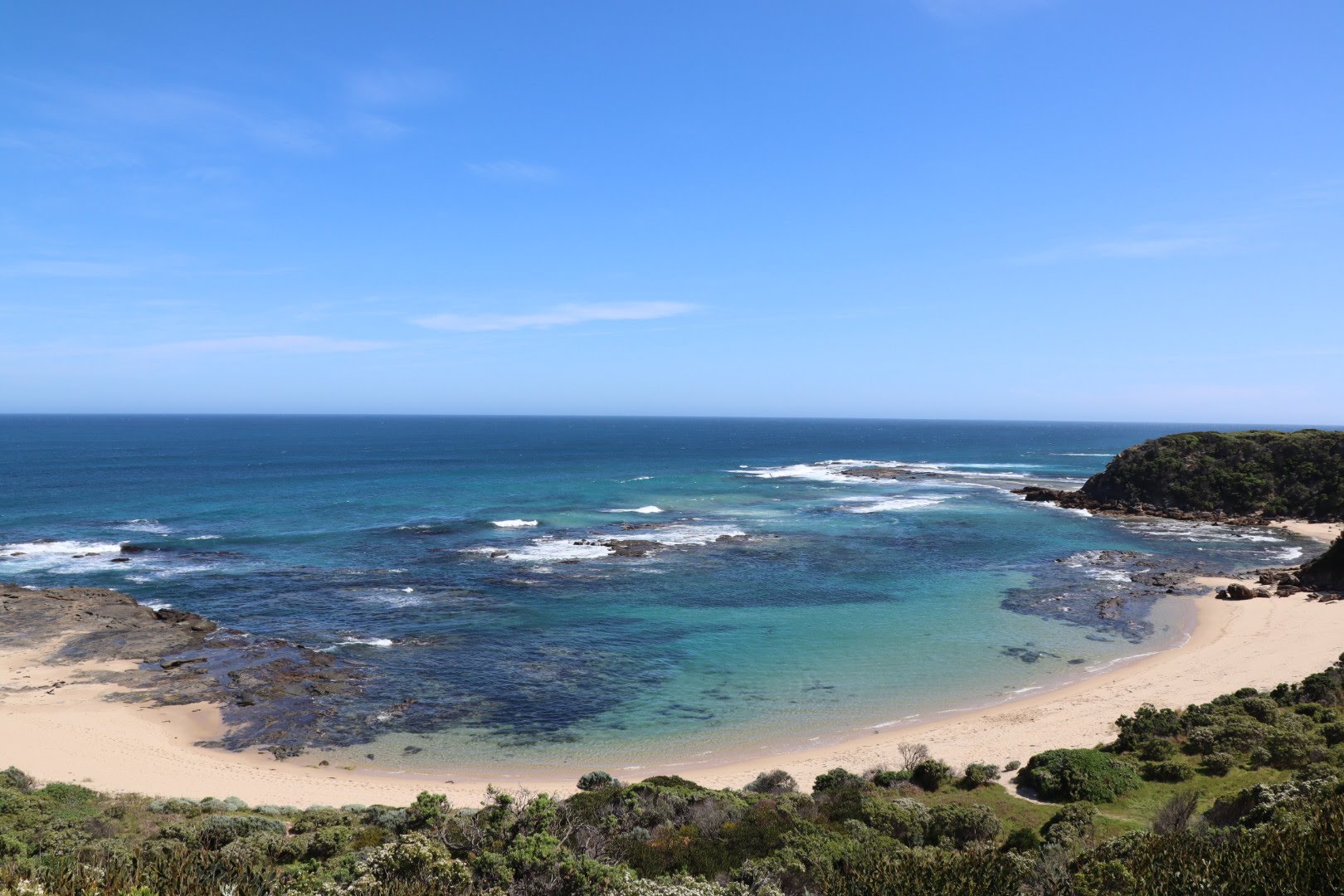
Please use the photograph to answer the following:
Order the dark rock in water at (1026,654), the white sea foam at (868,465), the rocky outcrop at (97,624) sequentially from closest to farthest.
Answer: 1. the dark rock in water at (1026,654)
2. the rocky outcrop at (97,624)
3. the white sea foam at (868,465)

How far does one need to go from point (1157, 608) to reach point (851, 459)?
348 ft

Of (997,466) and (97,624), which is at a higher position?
(997,466)

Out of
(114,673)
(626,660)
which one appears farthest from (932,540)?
(114,673)

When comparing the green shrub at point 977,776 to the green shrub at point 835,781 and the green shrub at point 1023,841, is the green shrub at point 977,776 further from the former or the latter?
the green shrub at point 1023,841

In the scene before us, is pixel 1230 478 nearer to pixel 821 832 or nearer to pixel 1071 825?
pixel 1071 825

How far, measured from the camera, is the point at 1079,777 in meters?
Answer: 21.1

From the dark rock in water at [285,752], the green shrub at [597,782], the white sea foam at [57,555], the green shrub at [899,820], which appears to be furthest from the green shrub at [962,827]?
the white sea foam at [57,555]

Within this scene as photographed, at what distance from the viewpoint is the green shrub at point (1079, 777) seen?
2064cm

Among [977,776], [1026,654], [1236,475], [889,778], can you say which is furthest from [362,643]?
[1236,475]

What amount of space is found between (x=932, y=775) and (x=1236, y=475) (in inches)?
3082

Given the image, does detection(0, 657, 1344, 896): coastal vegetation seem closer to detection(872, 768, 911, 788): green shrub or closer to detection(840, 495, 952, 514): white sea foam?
detection(872, 768, 911, 788): green shrub

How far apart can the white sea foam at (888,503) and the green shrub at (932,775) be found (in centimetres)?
5649

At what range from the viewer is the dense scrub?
244 ft

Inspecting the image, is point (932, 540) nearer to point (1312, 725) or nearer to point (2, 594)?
point (1312, 725)
